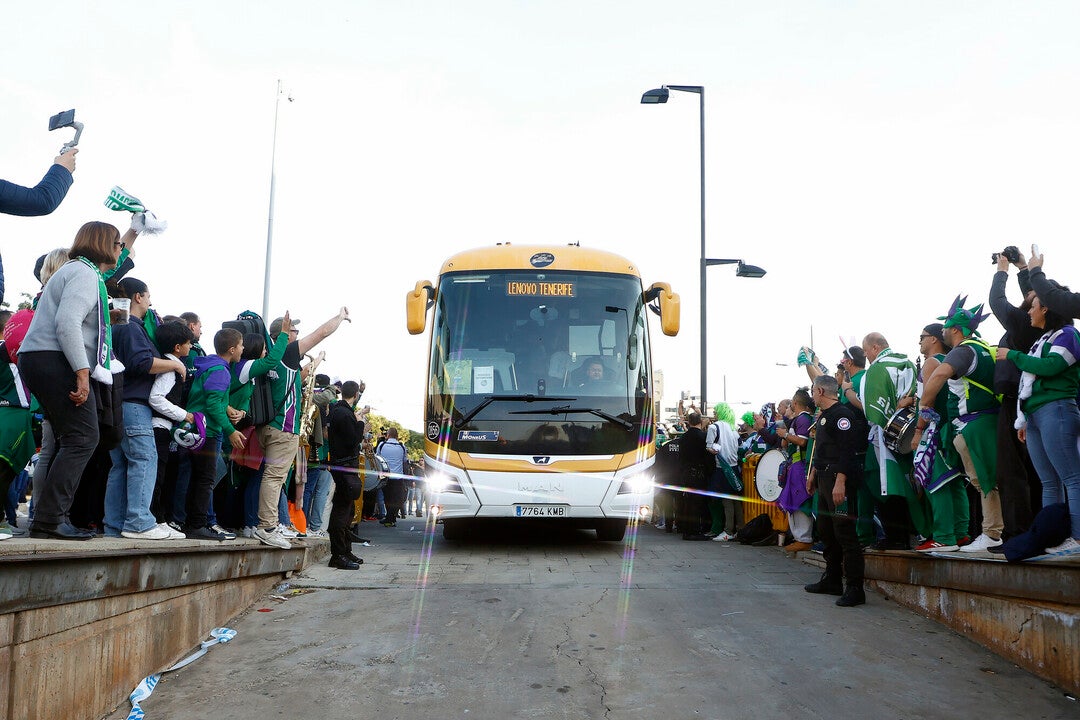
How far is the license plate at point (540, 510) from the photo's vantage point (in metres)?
9.70

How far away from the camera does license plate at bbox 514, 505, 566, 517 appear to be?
9.70m

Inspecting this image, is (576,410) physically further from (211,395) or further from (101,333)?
(101,333)

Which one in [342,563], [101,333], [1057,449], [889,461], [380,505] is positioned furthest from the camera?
[380,505]

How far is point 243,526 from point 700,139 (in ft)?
38.9

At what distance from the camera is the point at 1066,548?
4.87 meters

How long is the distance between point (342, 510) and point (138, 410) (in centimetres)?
313

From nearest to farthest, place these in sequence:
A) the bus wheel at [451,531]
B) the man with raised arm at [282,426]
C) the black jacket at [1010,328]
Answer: the black jacket at [1010,328] → the man with raised arm at [282,426] → the bus wheel at [451,531]

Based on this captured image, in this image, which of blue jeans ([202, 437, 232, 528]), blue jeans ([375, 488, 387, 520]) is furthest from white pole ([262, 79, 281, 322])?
blue jeans ([202, 437, 232, 528])

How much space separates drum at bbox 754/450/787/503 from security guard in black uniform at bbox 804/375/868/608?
9.90 ft

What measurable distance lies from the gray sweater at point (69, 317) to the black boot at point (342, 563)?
414 cm

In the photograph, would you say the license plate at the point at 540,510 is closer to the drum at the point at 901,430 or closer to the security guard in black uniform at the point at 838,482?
the security guard in black uniform at the point at 838,482

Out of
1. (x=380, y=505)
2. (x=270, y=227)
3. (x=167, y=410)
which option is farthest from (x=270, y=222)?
(x=167, y=410)

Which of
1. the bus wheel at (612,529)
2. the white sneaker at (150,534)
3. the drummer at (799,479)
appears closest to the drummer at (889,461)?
the drummer at (799,479)

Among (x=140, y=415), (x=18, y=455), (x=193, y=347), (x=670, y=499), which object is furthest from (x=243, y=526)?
(x=670, y=499)
